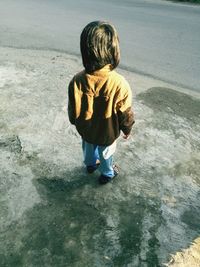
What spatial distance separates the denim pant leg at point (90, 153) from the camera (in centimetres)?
297

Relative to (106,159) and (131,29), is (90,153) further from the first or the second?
(131,29)

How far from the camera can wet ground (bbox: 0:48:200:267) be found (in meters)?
2.49

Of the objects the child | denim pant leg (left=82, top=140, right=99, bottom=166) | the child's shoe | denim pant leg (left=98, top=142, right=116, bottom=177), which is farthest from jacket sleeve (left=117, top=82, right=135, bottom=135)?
the child's shoe

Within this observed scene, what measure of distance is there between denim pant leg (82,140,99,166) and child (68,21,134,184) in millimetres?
12

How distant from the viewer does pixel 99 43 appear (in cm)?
217

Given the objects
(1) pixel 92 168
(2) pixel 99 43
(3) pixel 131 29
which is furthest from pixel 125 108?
(3) pixel 131 29

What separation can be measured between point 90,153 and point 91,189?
316 mm

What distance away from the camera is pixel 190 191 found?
3051mm

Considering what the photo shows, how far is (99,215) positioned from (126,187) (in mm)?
421

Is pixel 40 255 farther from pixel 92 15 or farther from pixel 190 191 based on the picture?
pixel 92 15

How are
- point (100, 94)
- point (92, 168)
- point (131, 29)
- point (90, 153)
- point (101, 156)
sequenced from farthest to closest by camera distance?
point (131, 29), point (92, 168), point (90, 153), point (101, 156), point (100, 94)

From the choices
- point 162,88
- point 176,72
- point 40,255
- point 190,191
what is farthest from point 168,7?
point 40,255

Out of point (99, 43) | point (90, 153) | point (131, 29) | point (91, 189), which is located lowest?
point (91, 189)

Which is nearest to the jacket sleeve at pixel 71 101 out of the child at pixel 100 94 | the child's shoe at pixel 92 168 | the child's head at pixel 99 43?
the child at pixel 100 94
